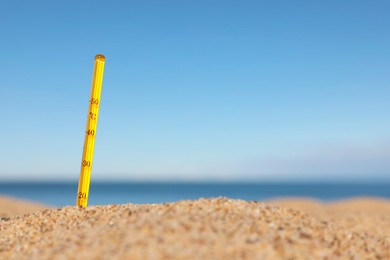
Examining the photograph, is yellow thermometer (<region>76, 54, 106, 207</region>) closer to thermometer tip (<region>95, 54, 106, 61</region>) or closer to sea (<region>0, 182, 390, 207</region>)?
thermometer tip (<region>95, 54, 106, 61</region>)

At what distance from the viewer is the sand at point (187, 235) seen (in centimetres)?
473

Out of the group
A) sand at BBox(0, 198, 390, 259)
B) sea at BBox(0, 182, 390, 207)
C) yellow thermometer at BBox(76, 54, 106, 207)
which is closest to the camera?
sand at BBox(0, 198, 390, 259)

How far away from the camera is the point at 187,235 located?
4.94 metres

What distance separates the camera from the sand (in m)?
4.73

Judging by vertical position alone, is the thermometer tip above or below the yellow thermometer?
above

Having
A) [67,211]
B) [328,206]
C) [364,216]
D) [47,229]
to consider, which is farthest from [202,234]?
[328,206]

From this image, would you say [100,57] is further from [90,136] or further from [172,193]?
[172,193]

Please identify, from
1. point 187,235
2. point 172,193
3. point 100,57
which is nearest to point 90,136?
point 100,57

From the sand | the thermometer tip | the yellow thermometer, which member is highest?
the thermometer tip

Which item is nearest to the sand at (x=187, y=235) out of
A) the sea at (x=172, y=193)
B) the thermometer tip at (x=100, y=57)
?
the thermometer tip at (x=100, y=57)

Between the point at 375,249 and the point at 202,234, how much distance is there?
237 cm

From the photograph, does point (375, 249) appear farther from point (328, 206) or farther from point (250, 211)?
point (328, 206)

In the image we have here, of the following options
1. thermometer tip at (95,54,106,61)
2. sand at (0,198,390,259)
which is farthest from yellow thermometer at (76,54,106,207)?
sand at (0,198,390,259)

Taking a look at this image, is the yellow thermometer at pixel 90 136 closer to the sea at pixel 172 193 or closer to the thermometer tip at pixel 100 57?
the thermometer tip at pixel 100 57
